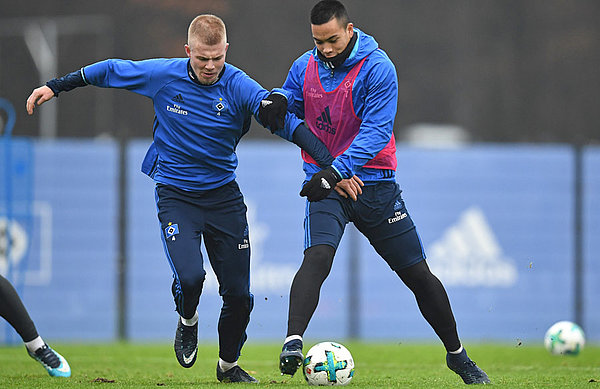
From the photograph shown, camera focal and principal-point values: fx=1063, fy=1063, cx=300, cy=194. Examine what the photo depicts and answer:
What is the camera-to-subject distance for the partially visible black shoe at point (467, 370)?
20.5 feet

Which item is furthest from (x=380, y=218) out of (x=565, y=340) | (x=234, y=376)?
(x=565, y=340)

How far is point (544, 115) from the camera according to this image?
22.4 meters

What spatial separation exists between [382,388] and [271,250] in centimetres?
675

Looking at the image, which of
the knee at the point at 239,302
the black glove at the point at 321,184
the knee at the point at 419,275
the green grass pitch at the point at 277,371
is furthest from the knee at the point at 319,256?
the knee at the point at 239,302

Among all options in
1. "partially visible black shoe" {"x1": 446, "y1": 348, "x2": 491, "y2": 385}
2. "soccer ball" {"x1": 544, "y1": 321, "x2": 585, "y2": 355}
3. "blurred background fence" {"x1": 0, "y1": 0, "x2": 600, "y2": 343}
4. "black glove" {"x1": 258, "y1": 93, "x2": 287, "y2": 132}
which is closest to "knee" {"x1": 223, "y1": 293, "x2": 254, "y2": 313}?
"black glove" {"x1": 258, "y1": 93, "x2": 287, "y2": 132}

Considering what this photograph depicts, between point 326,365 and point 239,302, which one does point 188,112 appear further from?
point 326,365

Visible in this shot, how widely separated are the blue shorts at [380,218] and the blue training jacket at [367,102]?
0.12 metres

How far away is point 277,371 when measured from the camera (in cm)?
794

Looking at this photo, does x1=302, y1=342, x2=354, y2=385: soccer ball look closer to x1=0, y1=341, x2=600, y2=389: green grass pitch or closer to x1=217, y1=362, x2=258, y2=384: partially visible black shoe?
x1=0, y1=341, x2=600, y2=389: green grass pitch

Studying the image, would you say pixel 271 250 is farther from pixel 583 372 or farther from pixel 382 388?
pixel 382 388

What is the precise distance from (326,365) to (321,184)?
3.27 ft

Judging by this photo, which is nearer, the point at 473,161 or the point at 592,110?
the point at 473,161

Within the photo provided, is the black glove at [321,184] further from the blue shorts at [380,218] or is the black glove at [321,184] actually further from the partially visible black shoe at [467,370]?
the partially visible black shoe at [467,370]

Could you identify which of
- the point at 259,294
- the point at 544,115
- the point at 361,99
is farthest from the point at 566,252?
the point at 544,115
